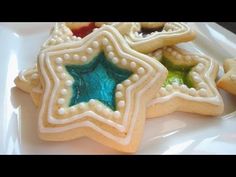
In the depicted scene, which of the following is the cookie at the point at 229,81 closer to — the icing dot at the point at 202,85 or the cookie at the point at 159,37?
the icing dot at the point at 202,85

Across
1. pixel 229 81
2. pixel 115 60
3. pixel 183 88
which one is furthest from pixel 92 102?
pixel 229 81

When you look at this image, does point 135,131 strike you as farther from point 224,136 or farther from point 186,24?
point 186,24

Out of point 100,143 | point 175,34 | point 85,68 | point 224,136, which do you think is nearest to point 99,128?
point 100,143

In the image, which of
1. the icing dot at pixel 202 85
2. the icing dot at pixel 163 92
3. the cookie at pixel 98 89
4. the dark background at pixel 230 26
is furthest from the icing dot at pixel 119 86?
the dark background at pixel 230 26

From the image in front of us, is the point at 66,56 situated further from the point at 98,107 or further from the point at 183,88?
the point at 183,88

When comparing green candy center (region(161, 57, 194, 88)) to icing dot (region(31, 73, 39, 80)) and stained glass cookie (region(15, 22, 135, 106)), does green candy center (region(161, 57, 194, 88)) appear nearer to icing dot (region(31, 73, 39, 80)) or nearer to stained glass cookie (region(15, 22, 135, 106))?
stained glass cookie (region(15, 22, 135, 106))

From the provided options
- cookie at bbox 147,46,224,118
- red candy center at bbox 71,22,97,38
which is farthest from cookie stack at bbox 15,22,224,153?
red candy center at bbox 71,22,97,38
